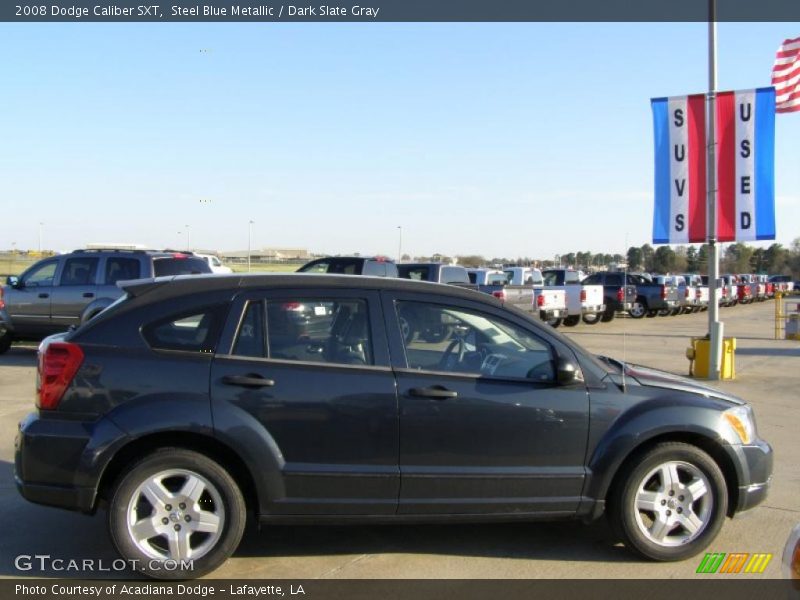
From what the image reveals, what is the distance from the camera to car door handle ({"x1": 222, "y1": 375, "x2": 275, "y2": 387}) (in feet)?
14.0

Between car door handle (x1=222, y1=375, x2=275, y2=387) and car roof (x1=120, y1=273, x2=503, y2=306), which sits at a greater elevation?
car roof (x1=120, y1=273, x2=503, y2=306)

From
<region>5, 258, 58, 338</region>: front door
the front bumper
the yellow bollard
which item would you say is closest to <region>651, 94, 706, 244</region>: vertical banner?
the yellow bollard

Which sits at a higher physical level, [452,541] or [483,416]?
[483,416]

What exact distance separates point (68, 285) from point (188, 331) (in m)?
10.3

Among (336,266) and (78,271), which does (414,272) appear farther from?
(78,271)

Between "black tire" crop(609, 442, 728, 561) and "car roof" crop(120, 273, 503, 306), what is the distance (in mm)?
1347

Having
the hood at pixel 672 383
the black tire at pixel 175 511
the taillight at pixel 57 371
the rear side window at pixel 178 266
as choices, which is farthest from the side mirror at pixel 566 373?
the rear side window at pixel 178 266

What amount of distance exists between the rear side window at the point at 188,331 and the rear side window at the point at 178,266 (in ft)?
29.8

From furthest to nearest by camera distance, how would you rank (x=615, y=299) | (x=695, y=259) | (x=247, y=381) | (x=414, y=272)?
(x=695, y=259) → (x=615, y=299) → (x=414, y=272) → (x=247, y=381)

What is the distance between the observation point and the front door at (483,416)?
4.38 meters

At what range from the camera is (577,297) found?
23844 mm

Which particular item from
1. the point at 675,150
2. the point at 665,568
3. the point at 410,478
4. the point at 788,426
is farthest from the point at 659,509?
the point at 675,150

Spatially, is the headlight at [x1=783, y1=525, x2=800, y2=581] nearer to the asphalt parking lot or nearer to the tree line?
the asphalt parking lot

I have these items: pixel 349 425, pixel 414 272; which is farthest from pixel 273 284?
pixel 414 272
